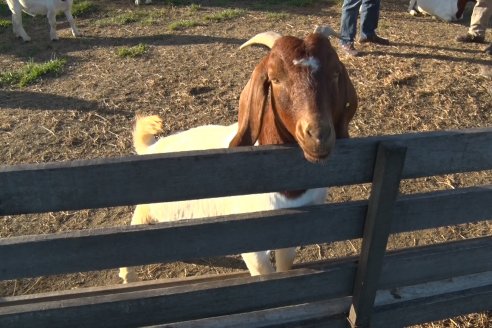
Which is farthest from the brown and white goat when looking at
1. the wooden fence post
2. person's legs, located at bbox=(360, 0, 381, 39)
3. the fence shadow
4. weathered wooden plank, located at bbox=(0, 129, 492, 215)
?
person's legs, located at bbox=(360, 0, 381, 39)

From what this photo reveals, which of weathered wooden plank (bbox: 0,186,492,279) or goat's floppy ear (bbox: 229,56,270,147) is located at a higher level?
goat's floppy ear (bbox: 229,56,270,147)

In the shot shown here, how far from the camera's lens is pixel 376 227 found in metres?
2.15

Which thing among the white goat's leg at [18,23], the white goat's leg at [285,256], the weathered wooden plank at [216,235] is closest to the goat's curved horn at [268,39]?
the weathered wooden plank at [216,235]

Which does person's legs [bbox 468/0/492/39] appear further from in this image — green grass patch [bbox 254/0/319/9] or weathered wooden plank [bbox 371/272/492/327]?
weathered wooden plank [bbox 371/272/492/327]

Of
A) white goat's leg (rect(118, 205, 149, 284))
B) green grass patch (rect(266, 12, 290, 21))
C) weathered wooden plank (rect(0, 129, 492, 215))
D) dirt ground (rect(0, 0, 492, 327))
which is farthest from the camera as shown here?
green grass patch (rect(266, 12, 290, 21))

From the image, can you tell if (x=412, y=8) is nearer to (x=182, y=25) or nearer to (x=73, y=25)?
(x=182, y=25)

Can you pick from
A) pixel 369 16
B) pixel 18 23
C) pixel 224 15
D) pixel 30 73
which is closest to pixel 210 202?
pixel 30 73

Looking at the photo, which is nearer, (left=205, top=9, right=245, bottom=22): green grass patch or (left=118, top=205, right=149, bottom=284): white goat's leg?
(left=118, top=205, right=149, bottom=284): white goat's leg

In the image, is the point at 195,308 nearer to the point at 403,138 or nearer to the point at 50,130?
the point at 403,138

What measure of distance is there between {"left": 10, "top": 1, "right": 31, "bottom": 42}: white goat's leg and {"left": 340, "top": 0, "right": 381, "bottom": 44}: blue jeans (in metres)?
5.86

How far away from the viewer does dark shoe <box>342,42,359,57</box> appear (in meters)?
6.94

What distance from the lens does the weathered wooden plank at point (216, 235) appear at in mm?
1943

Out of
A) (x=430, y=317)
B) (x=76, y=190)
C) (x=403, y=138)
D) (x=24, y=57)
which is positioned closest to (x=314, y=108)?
(x=403, y=138)

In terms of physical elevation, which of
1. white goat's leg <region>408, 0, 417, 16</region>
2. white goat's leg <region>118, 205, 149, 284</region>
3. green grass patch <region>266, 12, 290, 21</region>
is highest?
white goat's leg <region>408, 0, 417, 16</region>
